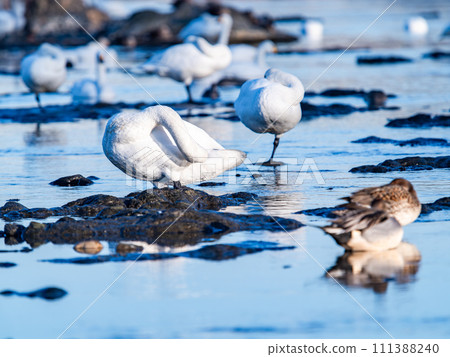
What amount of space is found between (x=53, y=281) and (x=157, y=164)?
2666mm

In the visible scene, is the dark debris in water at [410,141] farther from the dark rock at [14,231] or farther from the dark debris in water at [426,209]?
the dark rock at [14,231]

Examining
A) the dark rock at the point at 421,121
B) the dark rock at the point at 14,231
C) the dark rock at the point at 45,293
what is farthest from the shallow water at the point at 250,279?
the dark rock at the point at 421,121

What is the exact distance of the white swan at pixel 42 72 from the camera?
64.3 feet

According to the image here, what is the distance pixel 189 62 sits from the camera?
20.2m

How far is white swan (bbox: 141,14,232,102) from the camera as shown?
20.2 m

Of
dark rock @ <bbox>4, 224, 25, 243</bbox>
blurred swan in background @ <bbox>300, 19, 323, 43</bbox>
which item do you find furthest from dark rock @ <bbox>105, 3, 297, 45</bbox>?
dark rock @ <bbox>4, 224, 25, 243</bbox>

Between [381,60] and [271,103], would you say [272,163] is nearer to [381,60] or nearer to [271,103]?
[271,103]

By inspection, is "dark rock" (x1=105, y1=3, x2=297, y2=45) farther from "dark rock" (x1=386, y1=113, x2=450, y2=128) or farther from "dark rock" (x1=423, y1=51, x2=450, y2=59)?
"dark rock" (x1=386, y1=113, x2=450, y2=128)

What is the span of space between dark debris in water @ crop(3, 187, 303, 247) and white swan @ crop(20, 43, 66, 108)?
11.0 meters

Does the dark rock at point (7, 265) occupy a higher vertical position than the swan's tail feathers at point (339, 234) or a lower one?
lower

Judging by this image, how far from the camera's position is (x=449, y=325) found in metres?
5.64

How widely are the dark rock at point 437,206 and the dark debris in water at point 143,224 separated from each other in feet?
4.28

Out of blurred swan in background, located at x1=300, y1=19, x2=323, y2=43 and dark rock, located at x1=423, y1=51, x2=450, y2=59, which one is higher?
blurred swan in background, located at x1=300, y1=19, x2=323, y2=43

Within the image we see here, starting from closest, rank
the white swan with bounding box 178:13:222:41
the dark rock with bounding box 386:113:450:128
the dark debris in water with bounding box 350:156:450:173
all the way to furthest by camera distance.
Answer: the dark debris in water with bounding box 350:156:450:173, the dark rock with bounding box 386:113:450:128, the white swan with bounding box 178:13:222:41
